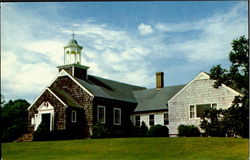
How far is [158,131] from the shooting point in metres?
28.5

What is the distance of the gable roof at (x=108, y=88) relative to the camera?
30125 millimetres

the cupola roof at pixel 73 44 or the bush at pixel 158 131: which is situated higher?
the cupola roof at pixel 73 44

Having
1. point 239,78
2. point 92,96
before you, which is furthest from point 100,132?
point 239,78

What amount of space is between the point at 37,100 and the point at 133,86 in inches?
379

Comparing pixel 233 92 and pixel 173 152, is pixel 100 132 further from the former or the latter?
pixel 173 152

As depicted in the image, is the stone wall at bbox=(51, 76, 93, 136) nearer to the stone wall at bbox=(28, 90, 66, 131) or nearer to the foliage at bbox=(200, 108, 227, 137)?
the stone wall at bbox=(28, 90, 66, 131)

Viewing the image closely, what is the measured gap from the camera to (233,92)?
26000 millimetres

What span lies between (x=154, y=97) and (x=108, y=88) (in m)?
3.47

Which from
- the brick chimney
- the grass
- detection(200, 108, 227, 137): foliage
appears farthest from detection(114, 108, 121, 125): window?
the grass

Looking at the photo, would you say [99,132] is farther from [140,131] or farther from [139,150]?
[139,150]

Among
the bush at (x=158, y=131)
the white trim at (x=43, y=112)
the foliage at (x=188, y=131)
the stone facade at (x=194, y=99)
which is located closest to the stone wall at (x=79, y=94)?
the white trim at (x=43, y=112)

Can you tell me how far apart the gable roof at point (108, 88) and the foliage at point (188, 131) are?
229 inches

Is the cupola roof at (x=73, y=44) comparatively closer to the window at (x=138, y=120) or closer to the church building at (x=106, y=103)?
the church building at (x=106, y=103)

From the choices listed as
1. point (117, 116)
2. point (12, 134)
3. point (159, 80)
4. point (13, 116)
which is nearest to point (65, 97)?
point (117, 116)
